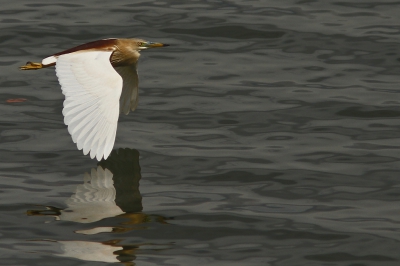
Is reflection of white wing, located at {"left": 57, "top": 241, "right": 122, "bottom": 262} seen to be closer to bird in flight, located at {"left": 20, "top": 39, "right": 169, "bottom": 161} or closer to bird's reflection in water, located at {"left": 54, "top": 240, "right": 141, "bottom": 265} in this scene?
bird's reflection in water, located at {"left": 54, "top": 240, "right": 141, "bottom": 265}

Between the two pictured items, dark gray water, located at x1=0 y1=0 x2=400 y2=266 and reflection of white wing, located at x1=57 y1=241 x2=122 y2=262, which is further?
dark gray water, located at x1=0 y1=0 x2=400 y2=266

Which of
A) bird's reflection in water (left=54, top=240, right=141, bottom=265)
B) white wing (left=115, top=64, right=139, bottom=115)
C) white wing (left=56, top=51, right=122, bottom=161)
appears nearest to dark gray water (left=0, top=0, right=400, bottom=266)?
bird's reflection in water (left=54, top=240, right=141, bottom=265)

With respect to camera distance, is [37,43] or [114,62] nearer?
[114,62]

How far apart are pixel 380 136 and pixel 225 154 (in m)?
1.57

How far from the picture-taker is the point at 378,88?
951cm

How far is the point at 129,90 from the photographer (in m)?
8.75

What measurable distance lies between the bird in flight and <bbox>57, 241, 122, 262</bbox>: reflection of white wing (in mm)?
672

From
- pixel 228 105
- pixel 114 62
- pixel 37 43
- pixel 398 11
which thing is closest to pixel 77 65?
pixel 114 62

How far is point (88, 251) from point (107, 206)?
814 mm

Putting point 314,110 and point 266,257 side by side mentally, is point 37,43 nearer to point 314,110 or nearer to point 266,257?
point 314,110

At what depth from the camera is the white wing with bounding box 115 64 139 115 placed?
8.75 meters

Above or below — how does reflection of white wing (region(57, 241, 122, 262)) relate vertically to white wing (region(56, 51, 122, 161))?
below

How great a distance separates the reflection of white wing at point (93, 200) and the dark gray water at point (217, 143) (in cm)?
2

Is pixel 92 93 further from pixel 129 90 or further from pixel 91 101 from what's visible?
pixel 129 90
